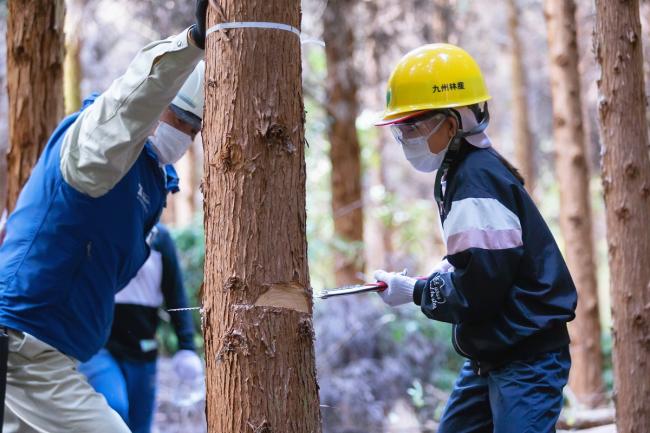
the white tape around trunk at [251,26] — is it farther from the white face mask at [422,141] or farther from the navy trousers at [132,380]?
the navy trousers at [132,380]

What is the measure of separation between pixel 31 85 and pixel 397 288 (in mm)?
3058

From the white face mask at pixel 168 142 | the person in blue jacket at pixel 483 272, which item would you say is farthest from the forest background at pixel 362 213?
the white face mask at pixel 168 142

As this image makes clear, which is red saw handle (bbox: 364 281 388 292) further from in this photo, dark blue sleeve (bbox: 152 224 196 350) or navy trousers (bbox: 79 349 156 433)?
dark blue sleeve (bbox: 152 224 196 350)

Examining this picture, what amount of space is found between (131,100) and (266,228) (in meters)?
Answer: 0.86

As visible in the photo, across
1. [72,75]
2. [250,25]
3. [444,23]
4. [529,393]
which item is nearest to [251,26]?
[250,25]

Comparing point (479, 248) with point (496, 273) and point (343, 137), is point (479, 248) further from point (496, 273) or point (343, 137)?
point (343, 137)


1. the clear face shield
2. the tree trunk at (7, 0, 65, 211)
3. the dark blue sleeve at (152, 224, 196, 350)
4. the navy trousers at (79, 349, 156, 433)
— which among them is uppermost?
the tree trunk at (7, 0, 65, 211)

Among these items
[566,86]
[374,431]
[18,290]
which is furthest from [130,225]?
[566,86]

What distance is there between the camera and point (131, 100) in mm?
3152

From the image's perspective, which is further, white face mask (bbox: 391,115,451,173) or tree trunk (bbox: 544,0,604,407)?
tree trunk (bbox: 544,0,604,407)

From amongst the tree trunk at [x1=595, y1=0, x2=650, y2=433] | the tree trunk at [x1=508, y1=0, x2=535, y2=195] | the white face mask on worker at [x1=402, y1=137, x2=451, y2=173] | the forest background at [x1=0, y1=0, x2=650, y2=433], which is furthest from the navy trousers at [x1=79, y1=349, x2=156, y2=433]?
the tree trunk at [x1=508, y1=0, x2=535, y2=195]

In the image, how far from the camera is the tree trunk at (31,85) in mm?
5191

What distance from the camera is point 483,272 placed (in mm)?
3059

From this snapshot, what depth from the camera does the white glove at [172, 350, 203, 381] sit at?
605 centimetres
